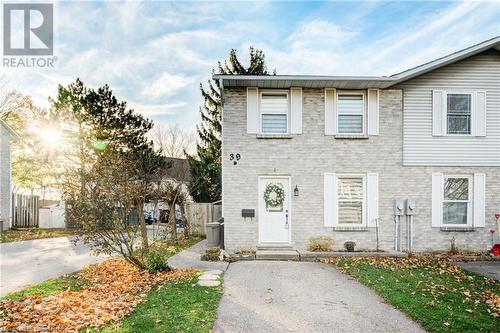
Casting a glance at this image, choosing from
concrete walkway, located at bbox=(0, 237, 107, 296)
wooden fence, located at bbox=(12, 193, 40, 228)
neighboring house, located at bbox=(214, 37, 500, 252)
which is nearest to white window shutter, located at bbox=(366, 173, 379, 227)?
neighboring house, located at bbox=(214, 37, 500, 252)

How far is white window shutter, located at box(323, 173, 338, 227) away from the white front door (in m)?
1.25

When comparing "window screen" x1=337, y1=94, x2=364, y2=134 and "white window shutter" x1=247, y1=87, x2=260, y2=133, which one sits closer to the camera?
"white window shutter" x1=247, y1=87, x2=260, y2=133

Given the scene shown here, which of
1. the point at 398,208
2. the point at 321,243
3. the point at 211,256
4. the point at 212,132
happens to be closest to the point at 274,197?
the point at 321,243

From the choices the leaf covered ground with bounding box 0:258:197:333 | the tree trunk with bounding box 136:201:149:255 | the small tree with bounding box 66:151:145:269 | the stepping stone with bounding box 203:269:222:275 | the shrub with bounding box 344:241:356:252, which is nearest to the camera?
the leaf covered ground with bounding box 0:258:197:333

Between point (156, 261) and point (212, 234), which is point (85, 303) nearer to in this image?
point (156, 261)

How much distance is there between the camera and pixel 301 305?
19.6 feet

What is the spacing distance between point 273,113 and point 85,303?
7.81m

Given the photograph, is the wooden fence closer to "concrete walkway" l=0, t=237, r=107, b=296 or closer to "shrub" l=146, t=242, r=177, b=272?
"concrete walkway" l=0, t=237, r=107, b=296

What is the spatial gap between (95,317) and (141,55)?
34.9 ft

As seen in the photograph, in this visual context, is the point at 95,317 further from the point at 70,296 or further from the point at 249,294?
the point at 249,294

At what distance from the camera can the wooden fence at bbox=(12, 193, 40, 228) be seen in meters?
19.7

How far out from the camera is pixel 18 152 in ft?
82.8

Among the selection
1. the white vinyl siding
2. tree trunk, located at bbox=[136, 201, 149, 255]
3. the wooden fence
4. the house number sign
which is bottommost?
the wooden fence

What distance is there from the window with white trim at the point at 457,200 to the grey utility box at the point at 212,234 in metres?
8.02
